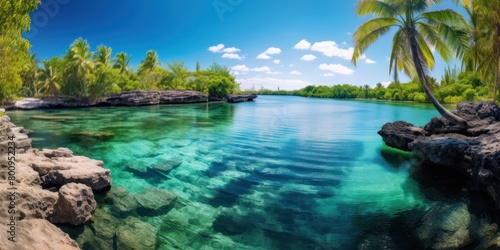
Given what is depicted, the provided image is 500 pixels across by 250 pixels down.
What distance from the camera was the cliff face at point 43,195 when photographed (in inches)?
169

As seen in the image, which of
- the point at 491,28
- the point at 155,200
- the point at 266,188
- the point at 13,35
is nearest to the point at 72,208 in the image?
the point at 155,200

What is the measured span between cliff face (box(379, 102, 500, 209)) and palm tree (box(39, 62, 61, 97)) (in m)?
51.7

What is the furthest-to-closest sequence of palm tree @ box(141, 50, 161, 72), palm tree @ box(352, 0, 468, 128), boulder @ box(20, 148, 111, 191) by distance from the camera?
palm tree @ box(141, 50, 161, 72) < palm tree @ box(352, 0, 468, 128) < boulder @ box(20, 148, 111, 191)

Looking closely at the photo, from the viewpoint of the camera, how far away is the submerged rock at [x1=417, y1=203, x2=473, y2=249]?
16.8ft

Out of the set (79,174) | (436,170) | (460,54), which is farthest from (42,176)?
(460,54)

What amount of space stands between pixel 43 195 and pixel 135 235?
8.19 ft

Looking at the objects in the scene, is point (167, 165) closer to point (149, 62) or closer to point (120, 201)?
point (120, 201)

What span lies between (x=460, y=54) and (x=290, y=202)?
11.5 meters

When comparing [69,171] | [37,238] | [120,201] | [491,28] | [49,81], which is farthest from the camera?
[49,81]

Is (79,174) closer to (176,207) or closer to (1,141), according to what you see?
(1,141)

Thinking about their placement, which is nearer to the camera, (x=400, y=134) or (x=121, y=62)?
(x=400, y=134)

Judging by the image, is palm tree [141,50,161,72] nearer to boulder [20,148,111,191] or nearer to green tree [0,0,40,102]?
green tree [0,0,40,102]

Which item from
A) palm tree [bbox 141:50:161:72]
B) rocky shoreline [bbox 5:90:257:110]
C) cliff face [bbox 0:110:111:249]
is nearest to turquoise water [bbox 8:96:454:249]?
cliff face [bbox 0:110:111:249]

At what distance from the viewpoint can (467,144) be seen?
8.68 meters
